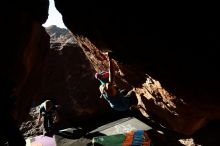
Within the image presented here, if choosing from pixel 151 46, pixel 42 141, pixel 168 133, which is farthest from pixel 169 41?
pixel 42 141

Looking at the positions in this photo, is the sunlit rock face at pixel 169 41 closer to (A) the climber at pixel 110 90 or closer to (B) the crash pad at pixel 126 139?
(A) the climber at pixel 110 90

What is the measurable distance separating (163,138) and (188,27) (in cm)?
757

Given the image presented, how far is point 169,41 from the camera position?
226 inches

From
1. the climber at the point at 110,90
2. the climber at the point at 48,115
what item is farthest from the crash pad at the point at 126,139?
the climber at the point at 110,90

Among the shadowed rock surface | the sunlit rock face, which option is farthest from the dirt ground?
the sunlit rock face

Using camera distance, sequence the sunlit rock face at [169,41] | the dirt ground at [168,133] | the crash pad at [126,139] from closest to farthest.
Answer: the sunlit rock face at [169,41] → the dirt ground at [168,133] → the crash pad at [126,139]

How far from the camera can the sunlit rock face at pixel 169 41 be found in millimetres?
5316

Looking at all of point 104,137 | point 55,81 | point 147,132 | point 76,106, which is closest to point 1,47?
point 104,137

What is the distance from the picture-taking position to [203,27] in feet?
17.1

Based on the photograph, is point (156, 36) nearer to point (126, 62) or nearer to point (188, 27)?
point (188, 27)

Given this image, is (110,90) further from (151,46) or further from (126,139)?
(126,139)

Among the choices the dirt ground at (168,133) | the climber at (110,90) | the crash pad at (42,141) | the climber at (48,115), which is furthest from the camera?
the crash pad at (42,141)

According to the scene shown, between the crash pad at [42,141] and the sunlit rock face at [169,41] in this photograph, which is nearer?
the sunlit rock face at [169,41]

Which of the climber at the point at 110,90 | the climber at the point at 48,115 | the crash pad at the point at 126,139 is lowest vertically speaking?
the crash pad at the point at 126,139
